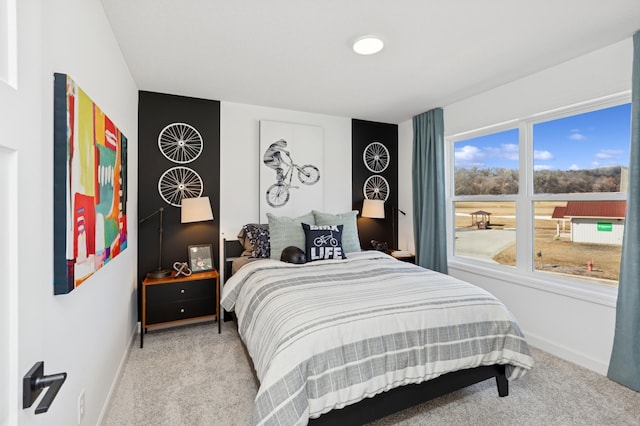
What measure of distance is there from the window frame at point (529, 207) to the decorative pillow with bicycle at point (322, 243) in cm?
157

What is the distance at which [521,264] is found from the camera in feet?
10.1

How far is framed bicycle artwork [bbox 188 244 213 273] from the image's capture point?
3.30 meters

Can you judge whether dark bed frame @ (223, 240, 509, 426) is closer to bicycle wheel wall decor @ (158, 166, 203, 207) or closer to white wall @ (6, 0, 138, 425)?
white wall @ (6, 0, 138, 425)

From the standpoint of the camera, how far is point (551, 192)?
2.91m

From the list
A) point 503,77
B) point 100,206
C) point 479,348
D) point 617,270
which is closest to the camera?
point 100,206

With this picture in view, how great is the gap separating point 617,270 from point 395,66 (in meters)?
2.44

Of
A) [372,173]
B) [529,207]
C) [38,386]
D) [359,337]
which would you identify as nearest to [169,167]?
[372,173]

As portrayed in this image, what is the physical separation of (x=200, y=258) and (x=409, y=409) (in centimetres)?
243

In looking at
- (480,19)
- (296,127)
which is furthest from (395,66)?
(296,127)

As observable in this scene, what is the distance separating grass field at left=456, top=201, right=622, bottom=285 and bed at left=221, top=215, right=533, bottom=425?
1242mm

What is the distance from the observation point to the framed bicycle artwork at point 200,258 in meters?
3.30

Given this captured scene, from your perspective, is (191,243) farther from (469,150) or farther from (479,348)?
(469,150)

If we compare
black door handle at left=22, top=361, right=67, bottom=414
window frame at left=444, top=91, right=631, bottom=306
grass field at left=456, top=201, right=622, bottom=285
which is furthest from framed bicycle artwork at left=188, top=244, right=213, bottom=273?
grass field at left=456, top=201, right=622, bottom=285

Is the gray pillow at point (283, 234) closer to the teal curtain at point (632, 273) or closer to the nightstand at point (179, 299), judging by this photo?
the nightstand at point (179, 299)
